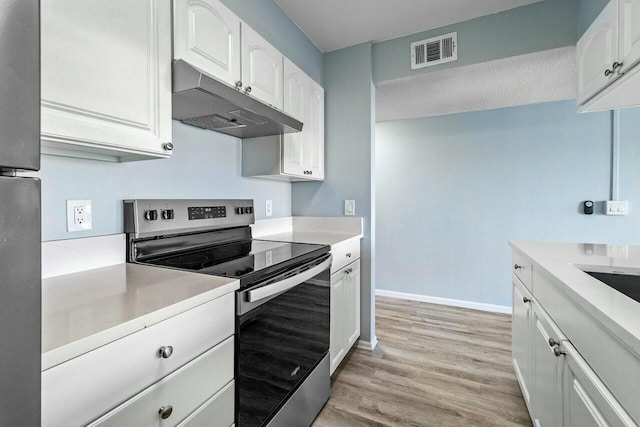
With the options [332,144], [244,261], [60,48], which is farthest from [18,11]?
[332,144]

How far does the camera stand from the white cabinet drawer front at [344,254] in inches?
71.8

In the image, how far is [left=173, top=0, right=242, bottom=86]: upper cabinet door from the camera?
44.9 inches

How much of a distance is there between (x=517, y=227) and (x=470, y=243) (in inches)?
18.3

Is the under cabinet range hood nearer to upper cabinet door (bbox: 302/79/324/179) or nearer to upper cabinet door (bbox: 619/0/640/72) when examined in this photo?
upper cabinet door (bbox: 302/79/324/179)

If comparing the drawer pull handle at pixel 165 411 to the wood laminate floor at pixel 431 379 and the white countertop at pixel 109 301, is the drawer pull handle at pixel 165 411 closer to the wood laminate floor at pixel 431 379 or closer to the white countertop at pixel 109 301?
the white countertop at pixel 109 301

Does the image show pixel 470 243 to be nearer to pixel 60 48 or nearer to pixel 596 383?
pixel 596 383

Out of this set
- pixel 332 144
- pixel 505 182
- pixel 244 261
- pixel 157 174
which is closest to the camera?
pixel 244 261

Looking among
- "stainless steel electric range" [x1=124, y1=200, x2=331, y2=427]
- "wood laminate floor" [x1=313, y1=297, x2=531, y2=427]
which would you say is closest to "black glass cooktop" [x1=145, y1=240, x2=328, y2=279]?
"stainless steel electric range" [x1=124, y1=200, x2=331, y2=427]

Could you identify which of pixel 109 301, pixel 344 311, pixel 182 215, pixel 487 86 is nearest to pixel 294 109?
pixel 182 215

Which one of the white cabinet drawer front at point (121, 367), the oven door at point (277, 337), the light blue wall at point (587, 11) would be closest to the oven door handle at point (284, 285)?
the oven door at point (277, 337)

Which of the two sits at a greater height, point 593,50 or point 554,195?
point 593,50

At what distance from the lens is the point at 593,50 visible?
59.4 inches

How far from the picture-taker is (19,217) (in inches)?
15.8

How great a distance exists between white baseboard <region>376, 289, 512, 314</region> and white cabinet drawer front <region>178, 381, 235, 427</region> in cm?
285
